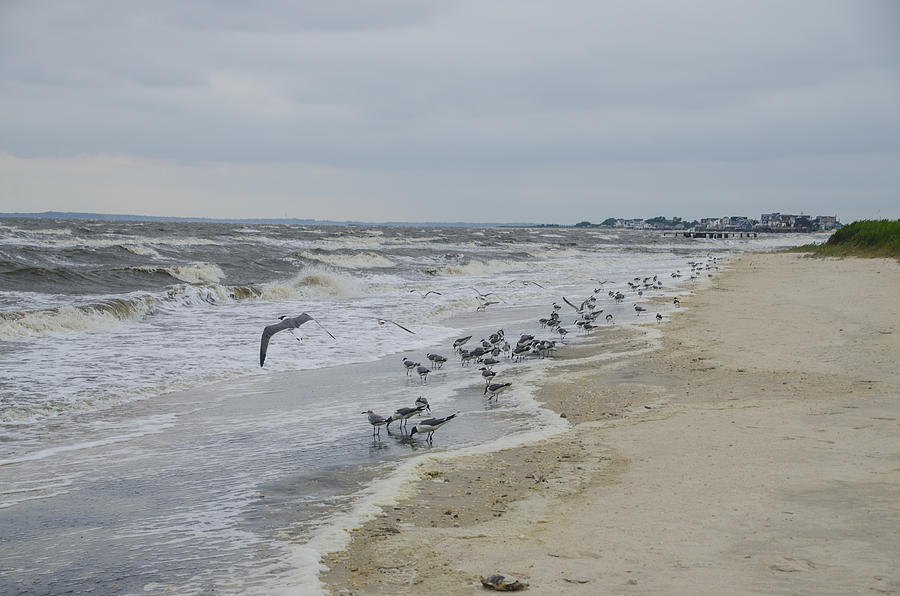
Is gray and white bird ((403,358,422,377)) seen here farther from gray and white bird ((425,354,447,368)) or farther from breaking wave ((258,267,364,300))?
breaking wave ((258,267,364,300))

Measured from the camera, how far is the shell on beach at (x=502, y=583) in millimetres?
4457

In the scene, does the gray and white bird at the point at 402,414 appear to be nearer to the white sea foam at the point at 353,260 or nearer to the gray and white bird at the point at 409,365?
the gray and white bird at the point at 409,365

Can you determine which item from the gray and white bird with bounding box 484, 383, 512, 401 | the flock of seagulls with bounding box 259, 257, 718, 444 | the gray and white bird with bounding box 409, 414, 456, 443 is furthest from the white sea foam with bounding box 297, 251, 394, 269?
the gray and white bird with bounding box 409, 414, 456, 443

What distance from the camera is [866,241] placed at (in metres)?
45.6

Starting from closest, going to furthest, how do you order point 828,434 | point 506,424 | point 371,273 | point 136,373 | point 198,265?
point 828,434, point 506,424, point 136,373, point 198,265, point 371,273

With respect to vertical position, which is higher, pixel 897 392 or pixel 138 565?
pixel 897 392

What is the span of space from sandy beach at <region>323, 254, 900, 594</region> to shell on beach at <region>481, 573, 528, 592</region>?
6cm

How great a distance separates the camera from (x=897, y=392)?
9.08 meters

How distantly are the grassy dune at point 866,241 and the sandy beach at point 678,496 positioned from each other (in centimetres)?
3117

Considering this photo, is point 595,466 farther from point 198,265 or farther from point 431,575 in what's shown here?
point 198,265

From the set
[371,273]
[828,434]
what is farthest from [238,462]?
[371,273]

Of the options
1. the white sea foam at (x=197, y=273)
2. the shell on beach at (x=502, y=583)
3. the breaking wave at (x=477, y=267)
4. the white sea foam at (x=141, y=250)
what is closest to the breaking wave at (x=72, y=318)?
the white sea foam at (x=197, y=273)

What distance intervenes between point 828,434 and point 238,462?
5853 millimetres

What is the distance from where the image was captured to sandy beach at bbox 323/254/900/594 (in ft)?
15.1
